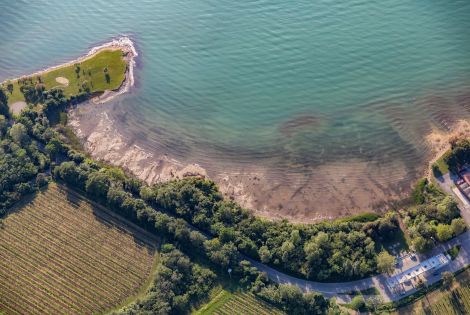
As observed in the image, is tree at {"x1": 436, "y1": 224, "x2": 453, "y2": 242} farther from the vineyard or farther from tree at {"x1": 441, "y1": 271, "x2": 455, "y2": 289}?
the vineyard

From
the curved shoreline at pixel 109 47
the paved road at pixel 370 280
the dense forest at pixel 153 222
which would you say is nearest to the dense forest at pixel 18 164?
the dense forest at pixel 153 222

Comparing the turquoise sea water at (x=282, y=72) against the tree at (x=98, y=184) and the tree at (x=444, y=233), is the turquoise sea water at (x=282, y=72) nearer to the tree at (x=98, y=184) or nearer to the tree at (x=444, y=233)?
the tree at (x=98, y=184)

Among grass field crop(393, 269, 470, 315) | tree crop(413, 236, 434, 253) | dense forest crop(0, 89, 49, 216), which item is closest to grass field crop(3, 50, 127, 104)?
dense forest crop(0, 89, 49, 216)

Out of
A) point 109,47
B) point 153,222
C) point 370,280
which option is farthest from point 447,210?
point 109,47

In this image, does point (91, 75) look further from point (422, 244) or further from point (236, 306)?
point (422, 244)

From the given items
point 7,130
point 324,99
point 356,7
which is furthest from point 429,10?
point 7,130
